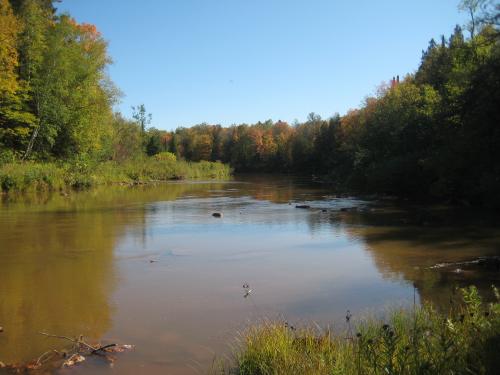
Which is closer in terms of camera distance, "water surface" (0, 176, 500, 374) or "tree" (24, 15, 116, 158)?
"water surface" (0, 176, 500, 374)

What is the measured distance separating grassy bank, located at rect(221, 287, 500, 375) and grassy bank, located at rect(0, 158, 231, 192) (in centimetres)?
3259

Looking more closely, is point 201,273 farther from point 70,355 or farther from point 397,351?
point 397,351

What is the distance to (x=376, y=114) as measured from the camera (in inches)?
1766

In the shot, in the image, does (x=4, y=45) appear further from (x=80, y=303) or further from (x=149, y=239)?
(x=80, y=303)

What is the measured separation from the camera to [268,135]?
370 feet

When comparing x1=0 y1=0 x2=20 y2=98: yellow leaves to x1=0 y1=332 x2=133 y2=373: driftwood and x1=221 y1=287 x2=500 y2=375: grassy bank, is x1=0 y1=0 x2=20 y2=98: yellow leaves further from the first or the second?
x1=221 y1=287 x2=500 y2=375: grassy bank

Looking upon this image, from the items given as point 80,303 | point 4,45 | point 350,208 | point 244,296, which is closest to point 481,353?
point 244,296

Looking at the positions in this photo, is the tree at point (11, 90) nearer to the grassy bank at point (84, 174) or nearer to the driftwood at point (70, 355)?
the grassy bank at point (84, 174)

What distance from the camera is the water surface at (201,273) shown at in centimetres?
772

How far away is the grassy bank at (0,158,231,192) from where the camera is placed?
34.5 m

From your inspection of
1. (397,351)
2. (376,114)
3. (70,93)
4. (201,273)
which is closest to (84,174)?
(70,93)

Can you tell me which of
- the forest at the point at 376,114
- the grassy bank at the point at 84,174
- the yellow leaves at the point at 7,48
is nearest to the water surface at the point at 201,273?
the forest at the point at 376,114

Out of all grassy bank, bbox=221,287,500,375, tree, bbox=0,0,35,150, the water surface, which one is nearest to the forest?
tree, bbox=0,0,35,150

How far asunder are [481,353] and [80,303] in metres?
7.36
